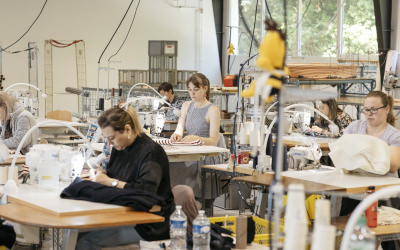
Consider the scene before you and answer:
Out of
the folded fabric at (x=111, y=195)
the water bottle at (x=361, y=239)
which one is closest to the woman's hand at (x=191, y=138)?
the folded fabric at (x=111, y=195)

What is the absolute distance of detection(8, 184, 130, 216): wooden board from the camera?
2.91m

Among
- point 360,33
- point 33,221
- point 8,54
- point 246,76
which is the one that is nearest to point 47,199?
point 33,221

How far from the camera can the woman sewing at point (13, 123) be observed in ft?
16.9

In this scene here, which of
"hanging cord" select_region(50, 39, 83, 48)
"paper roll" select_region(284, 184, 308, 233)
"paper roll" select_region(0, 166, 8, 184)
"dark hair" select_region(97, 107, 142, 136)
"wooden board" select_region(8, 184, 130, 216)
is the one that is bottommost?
"wooden board" select_region(8, 184, 130, 216)

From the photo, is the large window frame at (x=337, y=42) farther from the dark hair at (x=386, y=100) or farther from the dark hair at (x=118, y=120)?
the dark hair at (x=118, y=120)

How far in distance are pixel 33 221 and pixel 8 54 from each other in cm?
963

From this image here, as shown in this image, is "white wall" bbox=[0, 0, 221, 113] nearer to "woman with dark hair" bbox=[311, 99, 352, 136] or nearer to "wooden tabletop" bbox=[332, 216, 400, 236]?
"woman with dark hair" bbox=[311, 99, 352, 136]

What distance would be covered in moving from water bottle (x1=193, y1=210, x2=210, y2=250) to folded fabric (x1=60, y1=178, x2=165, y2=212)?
30 cm

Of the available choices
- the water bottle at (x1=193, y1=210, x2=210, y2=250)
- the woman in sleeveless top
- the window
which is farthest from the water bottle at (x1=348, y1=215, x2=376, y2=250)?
the window

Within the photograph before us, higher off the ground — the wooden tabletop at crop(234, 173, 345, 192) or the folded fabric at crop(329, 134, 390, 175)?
the folded fabric at crop(329, 134, 390, 175)

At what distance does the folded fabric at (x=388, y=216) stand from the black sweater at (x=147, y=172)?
3.49 feet

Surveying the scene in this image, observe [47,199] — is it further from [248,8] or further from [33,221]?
[248,8]

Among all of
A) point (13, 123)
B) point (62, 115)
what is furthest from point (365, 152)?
point (62, 115)

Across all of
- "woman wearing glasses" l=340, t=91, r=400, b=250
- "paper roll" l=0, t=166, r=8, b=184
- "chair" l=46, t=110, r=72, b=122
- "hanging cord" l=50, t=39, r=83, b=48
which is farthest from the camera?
"hanging cord" l=50, t=39, r=83, b=48
